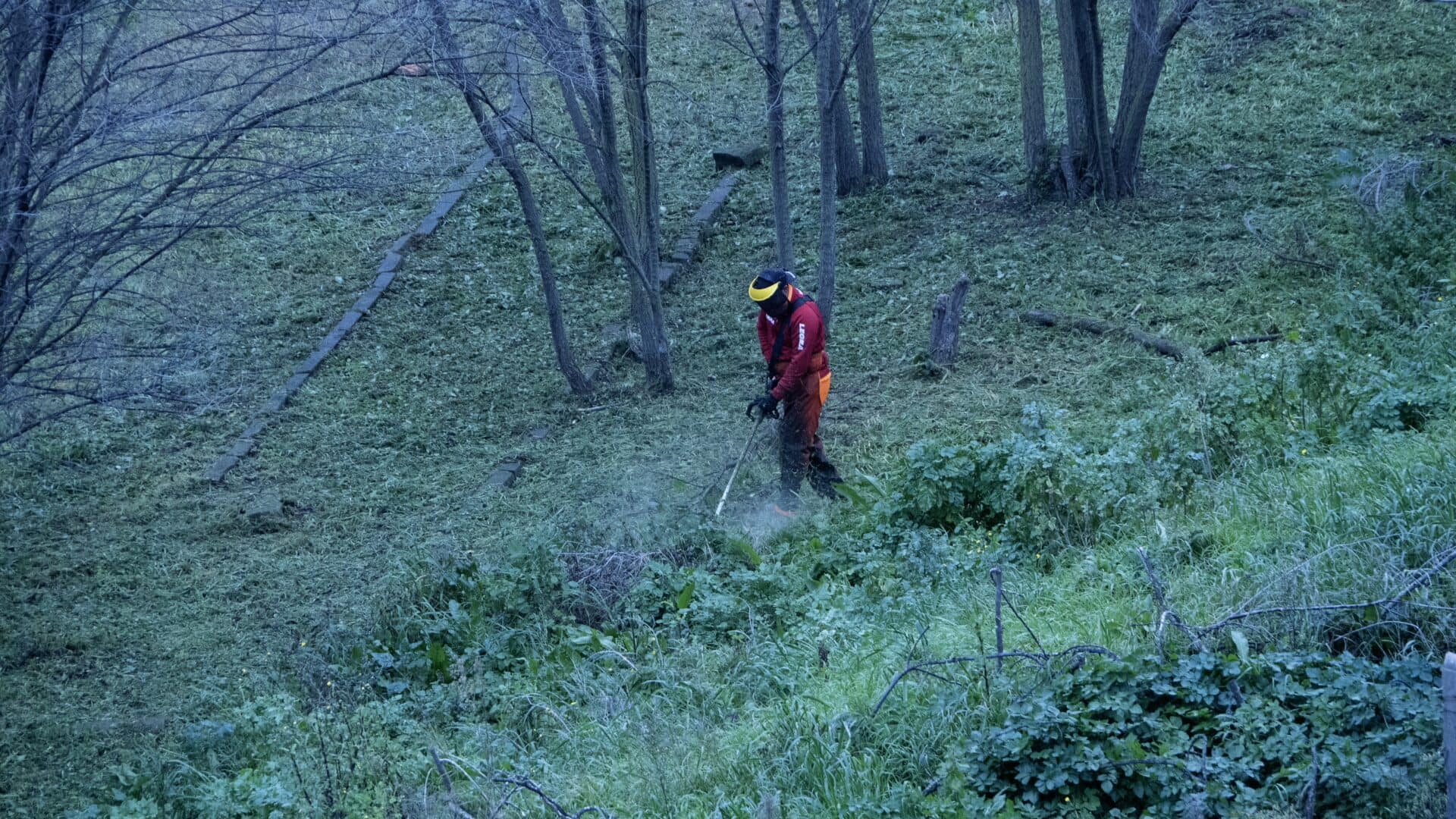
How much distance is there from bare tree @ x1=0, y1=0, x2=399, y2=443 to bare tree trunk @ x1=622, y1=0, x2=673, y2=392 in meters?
3.41

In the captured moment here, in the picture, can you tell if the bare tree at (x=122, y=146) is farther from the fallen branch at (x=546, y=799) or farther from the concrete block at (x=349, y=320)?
the concrete block at (x=349, y=320)

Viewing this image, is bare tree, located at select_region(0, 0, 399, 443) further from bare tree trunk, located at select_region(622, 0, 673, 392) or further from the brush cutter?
bare tree trunk, located at select_region(622, 0, 673, 392)

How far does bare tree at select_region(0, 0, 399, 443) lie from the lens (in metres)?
6.08

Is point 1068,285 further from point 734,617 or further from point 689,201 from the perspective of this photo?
point 734,617

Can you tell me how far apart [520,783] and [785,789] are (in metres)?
0.94

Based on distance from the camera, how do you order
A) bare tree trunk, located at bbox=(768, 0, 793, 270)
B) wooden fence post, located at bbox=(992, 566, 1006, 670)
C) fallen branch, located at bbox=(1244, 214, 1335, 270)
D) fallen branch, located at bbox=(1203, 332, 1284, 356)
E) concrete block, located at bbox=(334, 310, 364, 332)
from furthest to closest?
concrete block, located at bbox=(334, 310, 364, 332) < fallen branch, located at bbox=(1244, 214, 1335, 270) < bare tree trunk, located at bbox=(768, 0, 793, 270) < fallen branch, located at bbox=(1203, 332, 1284, 356) < wooden fence post, located at bbox=(992, 566, 1006, 670)

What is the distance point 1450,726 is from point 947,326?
288 inches

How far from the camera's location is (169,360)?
26.7ft

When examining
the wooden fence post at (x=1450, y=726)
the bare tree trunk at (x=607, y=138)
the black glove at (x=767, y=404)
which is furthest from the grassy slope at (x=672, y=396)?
the wooden fence post at (x=1450, y=726)

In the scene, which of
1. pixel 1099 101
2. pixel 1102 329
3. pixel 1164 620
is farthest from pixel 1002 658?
pixel 1099 101

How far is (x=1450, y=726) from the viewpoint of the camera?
3148 millimetres

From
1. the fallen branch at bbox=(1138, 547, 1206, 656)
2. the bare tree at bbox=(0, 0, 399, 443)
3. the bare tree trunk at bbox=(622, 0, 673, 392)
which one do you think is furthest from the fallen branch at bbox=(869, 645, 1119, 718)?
the bare tree trunk at bbox=(622, 0, 673, 392)

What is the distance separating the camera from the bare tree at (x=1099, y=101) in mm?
12289

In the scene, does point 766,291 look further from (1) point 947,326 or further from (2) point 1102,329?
(2) point 1102,329
